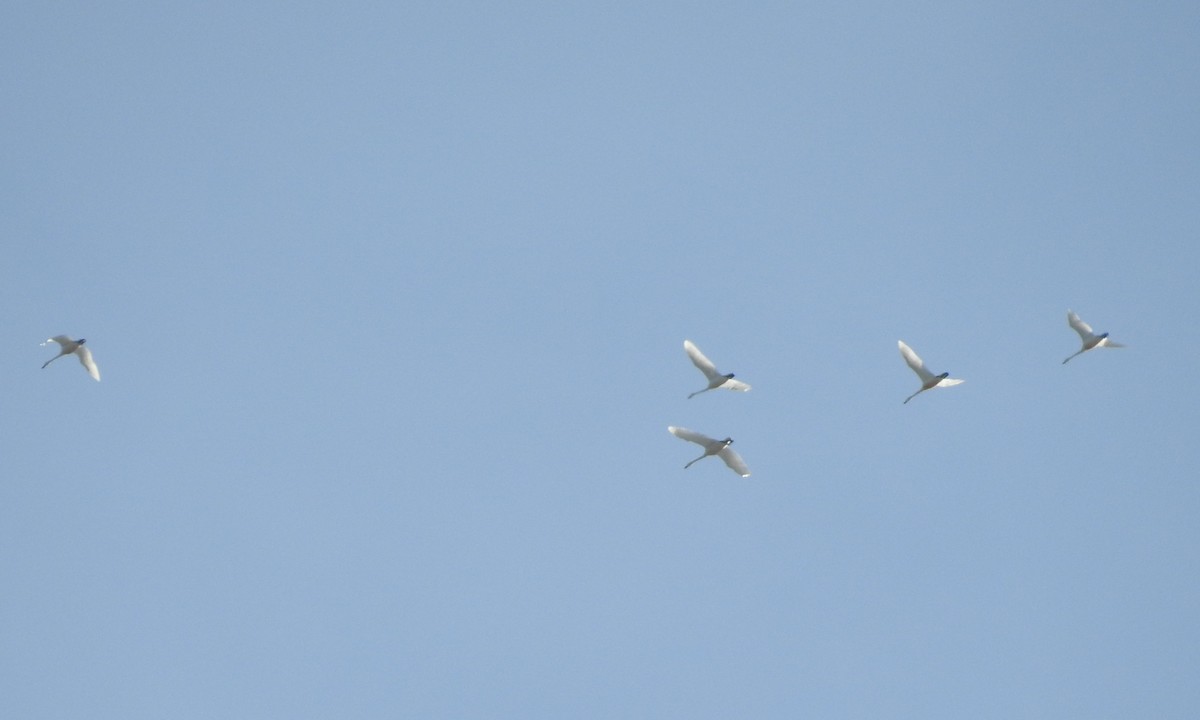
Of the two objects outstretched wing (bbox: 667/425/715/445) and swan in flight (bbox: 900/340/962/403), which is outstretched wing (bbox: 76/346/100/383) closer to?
outstretched wing (bbox: 667/425/715/445)

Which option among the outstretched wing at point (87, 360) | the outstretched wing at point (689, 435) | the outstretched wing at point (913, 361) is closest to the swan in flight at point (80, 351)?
the outstretched wing at point (87, 360)

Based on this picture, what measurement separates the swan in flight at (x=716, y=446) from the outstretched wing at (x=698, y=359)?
2347 mm

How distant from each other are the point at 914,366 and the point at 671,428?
8.82 m

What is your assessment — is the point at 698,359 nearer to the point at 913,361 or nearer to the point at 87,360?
the point at 913,361

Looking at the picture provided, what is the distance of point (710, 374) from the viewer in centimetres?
4862

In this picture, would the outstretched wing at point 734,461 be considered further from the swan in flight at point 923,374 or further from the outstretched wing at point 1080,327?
the outstretched wing at point 1080,327

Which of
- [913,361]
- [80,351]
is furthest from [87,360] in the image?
[913,361]

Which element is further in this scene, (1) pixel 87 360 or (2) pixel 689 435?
(1) pixel 87 360

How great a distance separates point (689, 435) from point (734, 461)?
1.94 metres

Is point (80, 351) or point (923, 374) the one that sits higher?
point (80, 351)

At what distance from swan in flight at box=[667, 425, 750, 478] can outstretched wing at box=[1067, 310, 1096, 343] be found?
14.7 meters

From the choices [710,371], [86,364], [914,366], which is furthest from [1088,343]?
[86,364]

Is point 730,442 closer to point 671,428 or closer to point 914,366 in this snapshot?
point 671,428

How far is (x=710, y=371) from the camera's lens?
48562 millimetres
